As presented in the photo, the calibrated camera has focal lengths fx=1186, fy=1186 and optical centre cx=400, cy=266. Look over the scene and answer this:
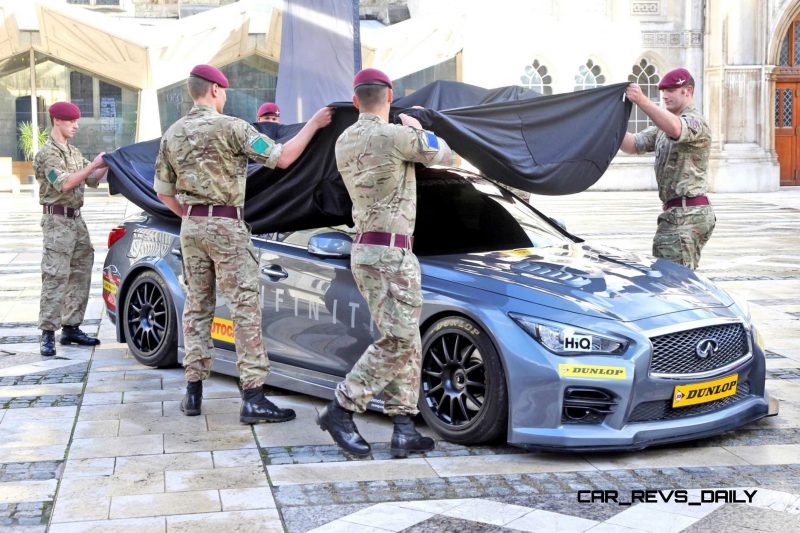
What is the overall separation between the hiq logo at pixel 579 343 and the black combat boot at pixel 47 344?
4608 mm

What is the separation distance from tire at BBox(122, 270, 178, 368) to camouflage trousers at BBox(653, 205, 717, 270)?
132 inches

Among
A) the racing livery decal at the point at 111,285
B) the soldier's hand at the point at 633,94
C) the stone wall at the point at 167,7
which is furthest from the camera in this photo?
the stone wall at the point at 167,7

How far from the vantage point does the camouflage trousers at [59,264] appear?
897cm

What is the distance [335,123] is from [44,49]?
25330 mm

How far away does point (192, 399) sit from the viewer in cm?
688

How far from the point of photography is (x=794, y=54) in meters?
31.9

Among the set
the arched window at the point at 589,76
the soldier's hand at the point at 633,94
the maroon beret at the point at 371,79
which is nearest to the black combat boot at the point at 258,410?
the maroon beret at the point at 371,79

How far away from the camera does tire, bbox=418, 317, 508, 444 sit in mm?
5879

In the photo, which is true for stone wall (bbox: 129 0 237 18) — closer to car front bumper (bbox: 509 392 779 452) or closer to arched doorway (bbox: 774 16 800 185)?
arched doorway (bbox: 774 16 800 185)

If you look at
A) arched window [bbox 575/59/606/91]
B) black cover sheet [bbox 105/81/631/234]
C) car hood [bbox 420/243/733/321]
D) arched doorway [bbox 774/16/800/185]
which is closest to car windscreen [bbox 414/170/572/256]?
car hood [bbox 420/243/733/321]

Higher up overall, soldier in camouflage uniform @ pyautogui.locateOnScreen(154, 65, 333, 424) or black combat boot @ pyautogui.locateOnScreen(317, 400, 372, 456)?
soldier in camouflage uniform @ pyautogui.locateOnScreen(154, 65, 333, 424)

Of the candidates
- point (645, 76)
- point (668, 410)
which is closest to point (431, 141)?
point (668, 410)

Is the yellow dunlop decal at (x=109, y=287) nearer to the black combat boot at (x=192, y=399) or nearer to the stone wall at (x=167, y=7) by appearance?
the black combat boot at (x=192, y=399)

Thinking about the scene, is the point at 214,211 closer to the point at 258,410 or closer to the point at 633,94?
the point at 258,410
